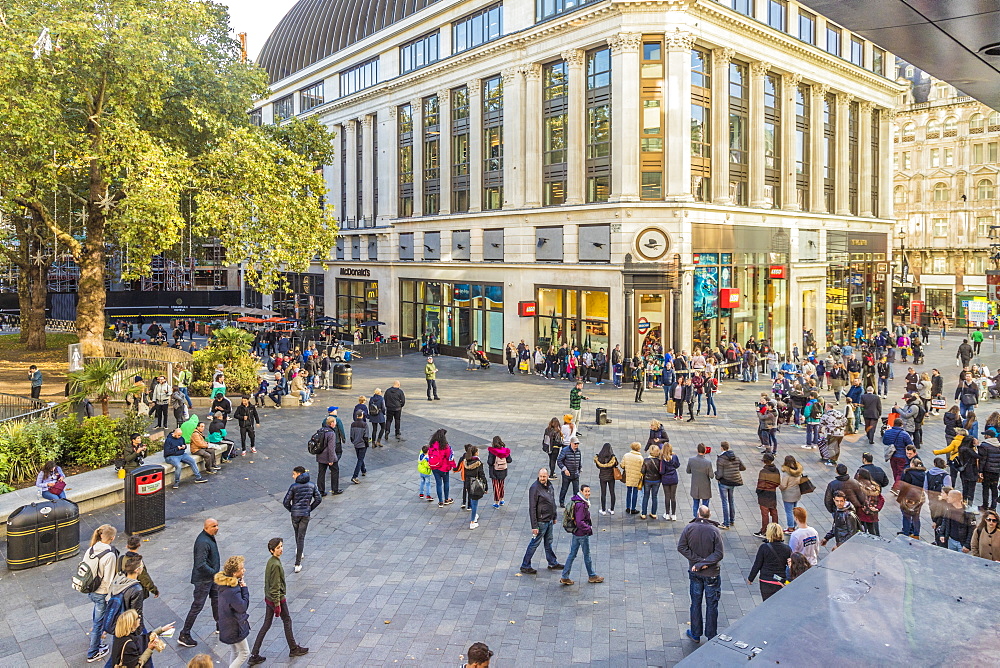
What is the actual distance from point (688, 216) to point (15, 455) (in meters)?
26.6

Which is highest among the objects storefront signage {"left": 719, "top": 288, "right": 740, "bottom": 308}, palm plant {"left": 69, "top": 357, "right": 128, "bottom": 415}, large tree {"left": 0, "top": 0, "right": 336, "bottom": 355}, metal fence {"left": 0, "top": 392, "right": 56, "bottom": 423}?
large tree {"left": 0, "top": 0, "right": 336, "bottom": 355}

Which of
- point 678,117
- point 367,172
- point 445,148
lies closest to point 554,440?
point 678,117

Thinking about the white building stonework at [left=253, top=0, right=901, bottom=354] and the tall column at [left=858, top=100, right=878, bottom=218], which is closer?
the white building stonework at [left=253, top=0, right=901, bottom=354]

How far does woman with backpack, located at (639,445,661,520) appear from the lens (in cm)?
1395

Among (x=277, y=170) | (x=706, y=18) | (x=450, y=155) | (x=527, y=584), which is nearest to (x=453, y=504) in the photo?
(x=527, y=584)

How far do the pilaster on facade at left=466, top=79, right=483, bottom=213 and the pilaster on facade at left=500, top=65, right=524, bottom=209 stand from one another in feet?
7.27

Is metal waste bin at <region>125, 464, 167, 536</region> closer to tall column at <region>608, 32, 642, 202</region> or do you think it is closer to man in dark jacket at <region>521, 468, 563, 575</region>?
man in dark jacket at <region>521, 468, 563, 575</region>

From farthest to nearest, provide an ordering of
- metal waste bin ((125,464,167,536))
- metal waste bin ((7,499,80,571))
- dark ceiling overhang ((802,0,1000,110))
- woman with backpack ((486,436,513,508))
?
woman with backpack ((486,436,513,508)), metal waste bin ((125,464,167,536)), metal waste bin ((7,499,80,571)), dark ceiling overhang ((802,0,1000,110))

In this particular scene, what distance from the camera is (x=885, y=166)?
160ft

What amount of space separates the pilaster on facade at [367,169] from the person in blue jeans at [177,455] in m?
36.6

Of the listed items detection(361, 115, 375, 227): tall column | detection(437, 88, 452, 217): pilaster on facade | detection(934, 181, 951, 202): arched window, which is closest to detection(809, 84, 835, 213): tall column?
detection(437, 88, 452, 217): pilaster on facade

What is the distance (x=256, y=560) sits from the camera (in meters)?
12.3

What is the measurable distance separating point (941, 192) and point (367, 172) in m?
47.5

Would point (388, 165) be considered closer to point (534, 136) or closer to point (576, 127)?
point (534, 136)
